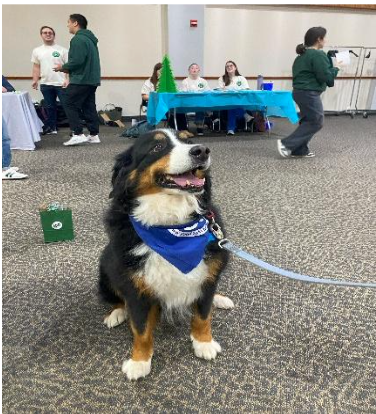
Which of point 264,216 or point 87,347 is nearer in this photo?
point 87,347

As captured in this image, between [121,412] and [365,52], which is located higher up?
[365,52]

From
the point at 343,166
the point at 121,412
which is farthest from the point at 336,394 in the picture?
the point at 343,166

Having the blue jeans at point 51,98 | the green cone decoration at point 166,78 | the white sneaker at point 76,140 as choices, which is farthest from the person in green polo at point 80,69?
the green cone decoration at point 166,78

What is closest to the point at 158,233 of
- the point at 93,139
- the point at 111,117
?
the point at 93,139

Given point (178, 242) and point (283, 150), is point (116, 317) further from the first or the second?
point (283, 150)

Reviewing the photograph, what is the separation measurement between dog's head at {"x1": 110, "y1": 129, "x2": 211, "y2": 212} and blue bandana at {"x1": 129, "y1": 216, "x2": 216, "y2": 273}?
Result: 5.0 inches

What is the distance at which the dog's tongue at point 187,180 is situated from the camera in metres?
1.23

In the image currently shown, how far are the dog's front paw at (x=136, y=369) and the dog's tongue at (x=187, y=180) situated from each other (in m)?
0.73

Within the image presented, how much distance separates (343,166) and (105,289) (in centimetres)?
377

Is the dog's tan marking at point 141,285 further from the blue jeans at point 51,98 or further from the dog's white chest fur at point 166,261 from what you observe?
the blue jeans at point 51,98

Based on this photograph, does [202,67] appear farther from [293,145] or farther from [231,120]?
[293,145]

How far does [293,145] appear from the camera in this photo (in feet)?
14.9

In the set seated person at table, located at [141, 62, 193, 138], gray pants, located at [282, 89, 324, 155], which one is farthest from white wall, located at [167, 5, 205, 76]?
gray pants, located at [282, 89, 324, 155]

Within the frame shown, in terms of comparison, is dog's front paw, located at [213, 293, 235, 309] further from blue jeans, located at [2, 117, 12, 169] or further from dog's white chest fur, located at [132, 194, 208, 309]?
blue jeans, located at [2, 117, 12, 169]
